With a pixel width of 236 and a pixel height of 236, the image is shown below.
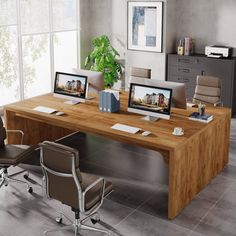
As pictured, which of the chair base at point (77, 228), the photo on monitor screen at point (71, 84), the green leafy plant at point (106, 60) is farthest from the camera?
the green leafy plant at point (106, 60)

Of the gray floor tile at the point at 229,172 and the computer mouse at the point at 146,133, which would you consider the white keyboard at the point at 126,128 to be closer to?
the computer mouse at the point at 146,133

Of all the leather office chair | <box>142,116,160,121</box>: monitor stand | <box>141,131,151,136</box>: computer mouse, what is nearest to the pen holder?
<box>142,116,160,121</box>: monitor stand

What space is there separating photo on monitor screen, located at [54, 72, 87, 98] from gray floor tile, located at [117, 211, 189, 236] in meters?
1.98

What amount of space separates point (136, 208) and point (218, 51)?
4307 mm

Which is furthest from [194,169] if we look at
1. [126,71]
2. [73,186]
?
[126,71]

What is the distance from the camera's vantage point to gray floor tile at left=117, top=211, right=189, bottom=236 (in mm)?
4348

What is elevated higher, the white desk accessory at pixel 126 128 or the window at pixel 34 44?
the window at pixel 34 44

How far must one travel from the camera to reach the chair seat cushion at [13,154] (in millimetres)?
4891

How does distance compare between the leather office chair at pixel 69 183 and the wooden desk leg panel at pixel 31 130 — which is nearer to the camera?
the leather office chair at pixel 69 183

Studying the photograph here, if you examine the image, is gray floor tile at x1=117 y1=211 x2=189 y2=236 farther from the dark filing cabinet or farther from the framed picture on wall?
the framed picture on wall

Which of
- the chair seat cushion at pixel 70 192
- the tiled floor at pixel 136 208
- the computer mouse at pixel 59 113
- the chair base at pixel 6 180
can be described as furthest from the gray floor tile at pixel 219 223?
the computer mouse at pixel 59 113

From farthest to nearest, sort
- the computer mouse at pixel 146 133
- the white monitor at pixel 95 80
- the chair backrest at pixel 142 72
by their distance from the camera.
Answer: the chair backrest at pixel 142 72, the white monitor at pixel 95 80, the computer mouse at pixel 146 133

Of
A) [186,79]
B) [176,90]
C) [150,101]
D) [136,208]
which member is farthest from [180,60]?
[136,208]

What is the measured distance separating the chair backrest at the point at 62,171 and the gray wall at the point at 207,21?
17.4 feet
